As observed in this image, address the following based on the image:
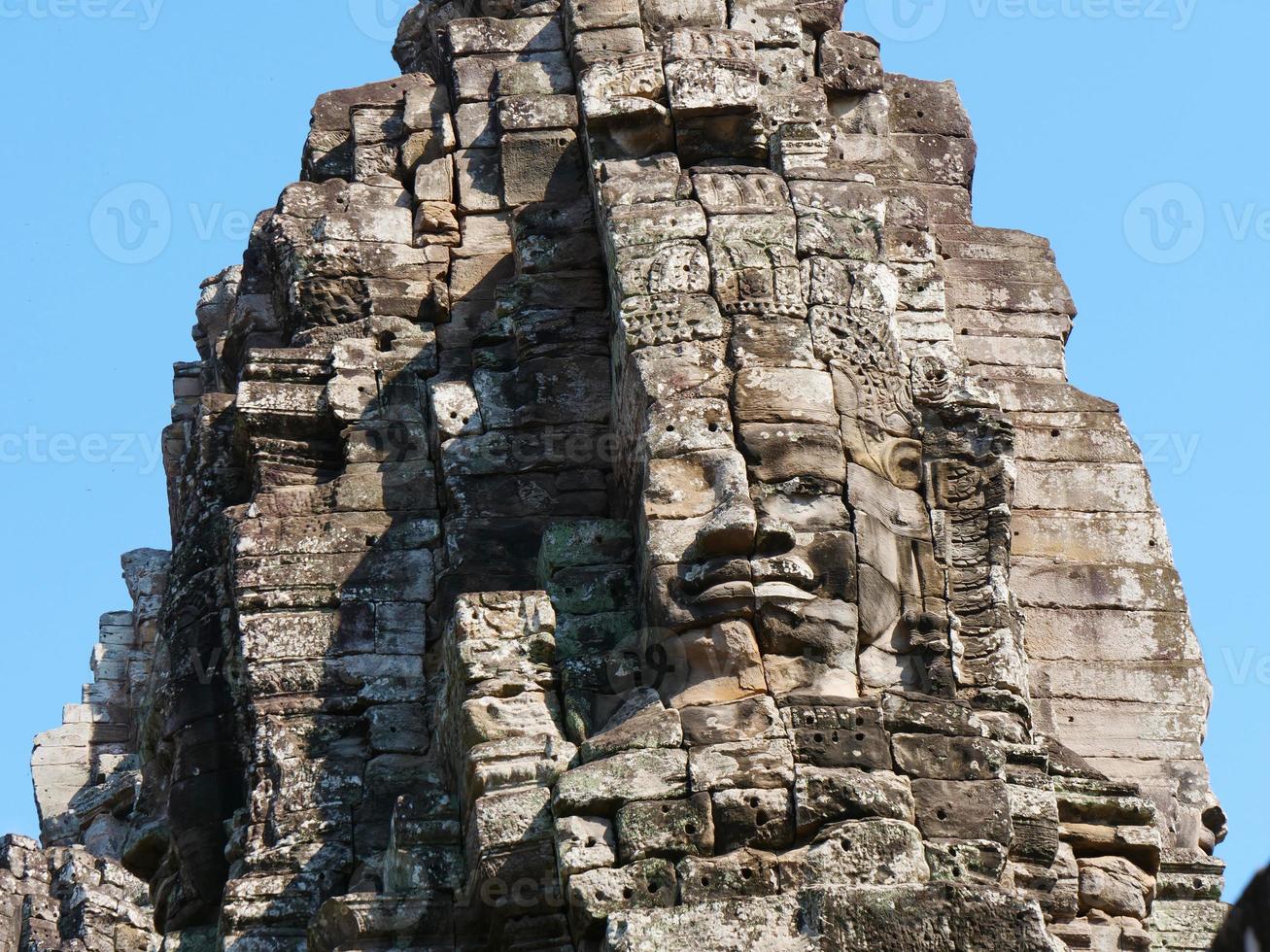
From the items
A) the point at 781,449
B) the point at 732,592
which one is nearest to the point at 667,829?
the point at 732,592

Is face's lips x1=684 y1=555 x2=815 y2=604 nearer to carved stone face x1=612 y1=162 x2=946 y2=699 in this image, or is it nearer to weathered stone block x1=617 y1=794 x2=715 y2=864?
carved stone face x1=612 y1=162 x2=946 y2=699

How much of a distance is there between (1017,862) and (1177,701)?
3408mm

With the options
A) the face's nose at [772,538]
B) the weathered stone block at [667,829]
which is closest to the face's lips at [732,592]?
the face's nose at [772,538]

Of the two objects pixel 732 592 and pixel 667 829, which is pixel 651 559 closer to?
pixel 732 592

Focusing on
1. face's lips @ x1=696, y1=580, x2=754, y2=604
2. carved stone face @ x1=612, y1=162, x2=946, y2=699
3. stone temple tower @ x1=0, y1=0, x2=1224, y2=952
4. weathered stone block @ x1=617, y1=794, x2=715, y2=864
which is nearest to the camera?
weathered stone block @ x1=617, y1=794, x2=715, y2=864

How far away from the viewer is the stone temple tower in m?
16.3

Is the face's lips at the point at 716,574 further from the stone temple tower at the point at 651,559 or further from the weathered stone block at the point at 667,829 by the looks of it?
the weathered stone block at the point at 667,829

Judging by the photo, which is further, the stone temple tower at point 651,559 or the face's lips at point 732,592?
the face's lips at point 732,592

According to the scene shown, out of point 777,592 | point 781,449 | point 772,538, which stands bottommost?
point 777,592

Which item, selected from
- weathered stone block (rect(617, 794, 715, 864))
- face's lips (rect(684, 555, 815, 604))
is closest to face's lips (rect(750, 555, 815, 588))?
face's lips (rect(684, 555, 815, 604))

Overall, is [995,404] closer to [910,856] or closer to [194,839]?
[910,856]

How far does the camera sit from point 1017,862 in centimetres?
1742

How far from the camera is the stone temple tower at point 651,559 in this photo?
53.6ft

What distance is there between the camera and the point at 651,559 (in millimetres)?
17359
